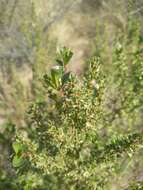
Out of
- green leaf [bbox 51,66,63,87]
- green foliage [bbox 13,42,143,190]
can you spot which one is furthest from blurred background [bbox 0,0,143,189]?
green leaf [bbox 51,66,63,87]

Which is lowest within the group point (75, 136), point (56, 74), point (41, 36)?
point (41, 36)

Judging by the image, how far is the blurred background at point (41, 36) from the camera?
7.24 meters

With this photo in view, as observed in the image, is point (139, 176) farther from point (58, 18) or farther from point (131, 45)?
point (58, 18)

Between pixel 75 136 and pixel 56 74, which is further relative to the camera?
pixel 75 136

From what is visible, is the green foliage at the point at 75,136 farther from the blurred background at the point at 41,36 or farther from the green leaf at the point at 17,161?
the blurred background at the point at 41,36

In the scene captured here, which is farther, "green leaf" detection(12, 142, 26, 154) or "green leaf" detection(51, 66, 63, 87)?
"green leaf" detection(12, 142, 26, 154)

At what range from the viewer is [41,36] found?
7.55 meters

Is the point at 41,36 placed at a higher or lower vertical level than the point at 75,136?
lower

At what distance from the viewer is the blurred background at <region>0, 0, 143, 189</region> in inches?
285

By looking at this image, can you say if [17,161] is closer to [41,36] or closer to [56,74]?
[56,74]

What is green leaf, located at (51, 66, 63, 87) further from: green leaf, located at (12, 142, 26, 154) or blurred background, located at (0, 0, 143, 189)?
blurred background, located at (0, 0, 143, 189)

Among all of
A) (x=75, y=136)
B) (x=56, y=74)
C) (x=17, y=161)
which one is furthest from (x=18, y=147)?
(x=56, y=74)

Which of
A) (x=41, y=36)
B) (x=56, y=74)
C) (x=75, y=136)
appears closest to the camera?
(x=56, y=74)

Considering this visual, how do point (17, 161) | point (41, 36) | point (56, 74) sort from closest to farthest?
point (56, 74), point (17, 161), point (41, 36)
